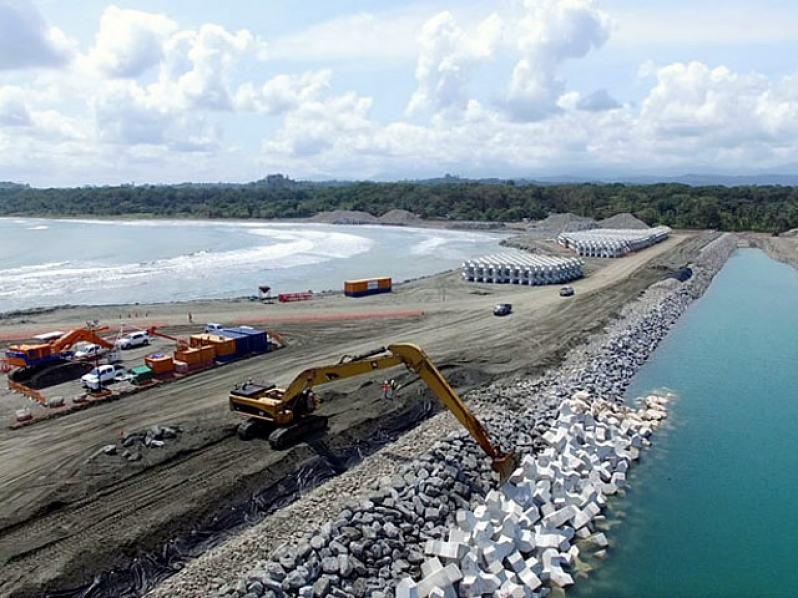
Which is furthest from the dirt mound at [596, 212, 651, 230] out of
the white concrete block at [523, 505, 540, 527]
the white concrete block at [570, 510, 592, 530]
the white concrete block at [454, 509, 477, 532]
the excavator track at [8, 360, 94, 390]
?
the white concrete block at [454, 509, 477, 532]

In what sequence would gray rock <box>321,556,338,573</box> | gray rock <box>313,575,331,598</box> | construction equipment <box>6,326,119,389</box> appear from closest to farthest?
gray rock <box>313,575,331,598</box> → gray rock <box>321,556,338,573</box> → construction equipment <box>6,326,119,389</box>

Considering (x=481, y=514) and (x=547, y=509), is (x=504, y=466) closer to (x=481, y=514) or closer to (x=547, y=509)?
(x=547, y=509)

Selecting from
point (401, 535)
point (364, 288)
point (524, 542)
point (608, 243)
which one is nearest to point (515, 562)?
point (524, 542)

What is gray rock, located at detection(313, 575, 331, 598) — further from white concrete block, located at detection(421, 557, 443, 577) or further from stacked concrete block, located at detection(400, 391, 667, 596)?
stacked concrete block, located at detection(400, 391, 667, 596)

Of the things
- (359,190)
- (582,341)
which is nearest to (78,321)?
(582,341)

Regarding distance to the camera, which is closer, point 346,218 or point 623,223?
point 623,223

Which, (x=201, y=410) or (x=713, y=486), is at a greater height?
(x=201, y=410)

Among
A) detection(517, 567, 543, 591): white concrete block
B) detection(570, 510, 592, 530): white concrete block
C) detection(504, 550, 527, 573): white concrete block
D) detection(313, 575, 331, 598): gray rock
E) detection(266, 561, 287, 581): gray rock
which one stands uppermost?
detection(266, 561, 287, 581): gray rock
